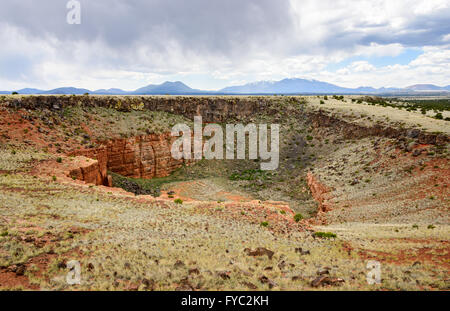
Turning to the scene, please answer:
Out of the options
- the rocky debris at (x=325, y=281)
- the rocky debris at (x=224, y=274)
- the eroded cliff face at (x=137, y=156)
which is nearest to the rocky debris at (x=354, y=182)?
the rocky debris at (x=325, y=281)

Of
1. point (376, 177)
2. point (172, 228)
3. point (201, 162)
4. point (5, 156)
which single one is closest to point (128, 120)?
point (201, 162)

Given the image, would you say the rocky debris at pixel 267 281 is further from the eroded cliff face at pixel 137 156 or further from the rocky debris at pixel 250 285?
the eroded cliff face at pixel 137 156

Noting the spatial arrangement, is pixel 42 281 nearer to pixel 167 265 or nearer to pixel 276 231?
pixel 167 265

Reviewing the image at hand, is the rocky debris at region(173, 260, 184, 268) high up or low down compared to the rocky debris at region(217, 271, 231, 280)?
down

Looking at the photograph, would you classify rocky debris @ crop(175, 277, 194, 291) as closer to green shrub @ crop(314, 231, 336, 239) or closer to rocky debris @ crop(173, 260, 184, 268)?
rocky debris @ crop(173, 260, 184, 268)

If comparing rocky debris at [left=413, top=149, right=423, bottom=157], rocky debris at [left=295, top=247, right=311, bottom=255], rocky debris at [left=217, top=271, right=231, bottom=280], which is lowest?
rocky debris at [left=295, top=247, right=311, bottom=255]

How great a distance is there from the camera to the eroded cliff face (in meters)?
41.4

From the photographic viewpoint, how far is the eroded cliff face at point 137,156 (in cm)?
4141

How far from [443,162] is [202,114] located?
42.2 metres

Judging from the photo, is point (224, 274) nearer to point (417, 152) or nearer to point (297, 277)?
point (297, 277)

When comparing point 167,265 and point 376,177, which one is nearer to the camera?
point 167,265

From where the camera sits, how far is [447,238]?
55.1 ft

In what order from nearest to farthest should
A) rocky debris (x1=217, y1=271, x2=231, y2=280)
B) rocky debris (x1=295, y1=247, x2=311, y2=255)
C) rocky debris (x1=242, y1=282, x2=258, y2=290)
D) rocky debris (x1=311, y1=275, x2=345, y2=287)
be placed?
rocky debris (x1=242, y1=282, x2=258, y2=290)
rocky debris (x1=311, y1=275, x2=345, y2=287)
rocky debris (x1=217, y1=271, x2=231, y2=280)
rocky debris (x1=295, y1=247, x2=311, y2=255)

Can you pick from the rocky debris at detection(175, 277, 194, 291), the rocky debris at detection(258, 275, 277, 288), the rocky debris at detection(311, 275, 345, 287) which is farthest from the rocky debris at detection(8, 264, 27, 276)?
the rocky debris at detection(311, 275, 345, 287)
